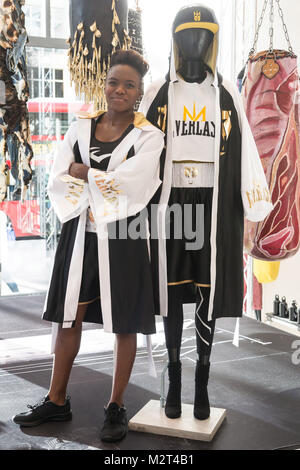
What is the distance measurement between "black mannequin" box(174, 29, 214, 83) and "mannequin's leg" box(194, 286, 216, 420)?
2.57ft

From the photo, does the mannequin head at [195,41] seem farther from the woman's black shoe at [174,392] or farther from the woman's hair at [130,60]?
the woman's black shoe at [174,392]

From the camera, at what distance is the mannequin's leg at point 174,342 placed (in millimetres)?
1962

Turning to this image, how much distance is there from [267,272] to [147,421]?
4.45 ft

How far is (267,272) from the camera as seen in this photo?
3.07 meters

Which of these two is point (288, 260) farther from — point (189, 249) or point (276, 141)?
point (189, 249)

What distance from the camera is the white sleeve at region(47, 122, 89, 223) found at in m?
1.85

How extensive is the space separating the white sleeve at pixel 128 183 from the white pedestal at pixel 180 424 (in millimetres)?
789

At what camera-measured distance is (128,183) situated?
1.79m

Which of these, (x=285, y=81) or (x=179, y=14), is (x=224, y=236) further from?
(x=285, y=81)

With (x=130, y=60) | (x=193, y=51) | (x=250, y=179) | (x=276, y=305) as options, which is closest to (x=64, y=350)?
→ (x=250, y=179)

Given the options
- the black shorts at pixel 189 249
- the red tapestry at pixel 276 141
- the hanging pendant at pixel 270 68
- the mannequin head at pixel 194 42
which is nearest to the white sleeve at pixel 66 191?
the black shorts at pixel 189 249

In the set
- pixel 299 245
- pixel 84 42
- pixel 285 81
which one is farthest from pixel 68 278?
pixel 285 81

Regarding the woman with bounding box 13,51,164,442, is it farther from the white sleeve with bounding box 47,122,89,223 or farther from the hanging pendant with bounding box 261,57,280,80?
the hanging pendant with bounding box 261,57,280,80

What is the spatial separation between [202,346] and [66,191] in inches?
30.0
